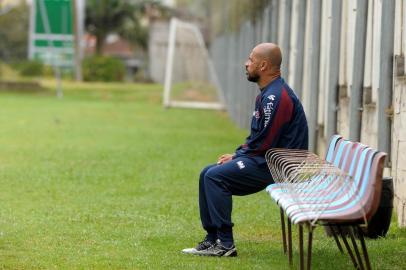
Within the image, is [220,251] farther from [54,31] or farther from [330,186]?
[54,31]

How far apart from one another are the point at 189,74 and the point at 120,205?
27.3 metres

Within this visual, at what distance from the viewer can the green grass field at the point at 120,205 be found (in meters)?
Answer: 8.28

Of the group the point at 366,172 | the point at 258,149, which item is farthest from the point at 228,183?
the point at 366,172

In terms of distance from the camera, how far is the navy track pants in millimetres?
8125

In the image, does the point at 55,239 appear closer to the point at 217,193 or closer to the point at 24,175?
the point at 217,193

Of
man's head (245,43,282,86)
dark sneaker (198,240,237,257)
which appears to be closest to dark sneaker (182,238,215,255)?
dark sneaker (198,240,237,257)

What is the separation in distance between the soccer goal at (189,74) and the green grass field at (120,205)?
29.2ft

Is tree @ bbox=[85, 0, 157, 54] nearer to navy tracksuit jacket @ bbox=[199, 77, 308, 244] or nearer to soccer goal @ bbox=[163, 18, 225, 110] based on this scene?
soccer goal @ bbox=[163, 18, 225, 110]

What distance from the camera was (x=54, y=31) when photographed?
49812 millimetres

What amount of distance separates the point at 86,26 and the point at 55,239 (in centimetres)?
6127

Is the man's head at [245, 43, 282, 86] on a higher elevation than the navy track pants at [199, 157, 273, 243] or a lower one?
higher

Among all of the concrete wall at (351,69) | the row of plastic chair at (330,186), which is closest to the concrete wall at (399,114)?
the concrete wall at (351,69)

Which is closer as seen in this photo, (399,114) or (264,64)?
(264,64)

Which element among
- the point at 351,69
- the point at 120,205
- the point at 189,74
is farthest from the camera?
the point at 189,74
